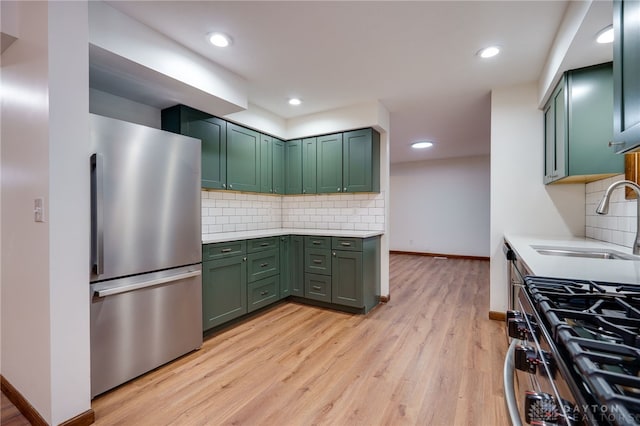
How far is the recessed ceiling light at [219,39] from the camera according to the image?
2096 millimetres

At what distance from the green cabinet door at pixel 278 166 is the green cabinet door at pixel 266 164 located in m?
0.07

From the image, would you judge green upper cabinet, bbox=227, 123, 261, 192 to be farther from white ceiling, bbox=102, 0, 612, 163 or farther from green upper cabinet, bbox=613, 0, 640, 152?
green upper cabinet, bbox=613, 0, 640, 152

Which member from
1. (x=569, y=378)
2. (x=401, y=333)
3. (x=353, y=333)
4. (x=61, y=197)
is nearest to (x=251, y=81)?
(x=61, y=197)

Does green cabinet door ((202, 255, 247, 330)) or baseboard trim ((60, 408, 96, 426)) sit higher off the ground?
green cabinet door ((202, 255, 247, 330))

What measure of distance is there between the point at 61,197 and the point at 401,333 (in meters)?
2.74

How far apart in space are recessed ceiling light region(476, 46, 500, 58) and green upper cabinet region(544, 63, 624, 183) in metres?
0.52

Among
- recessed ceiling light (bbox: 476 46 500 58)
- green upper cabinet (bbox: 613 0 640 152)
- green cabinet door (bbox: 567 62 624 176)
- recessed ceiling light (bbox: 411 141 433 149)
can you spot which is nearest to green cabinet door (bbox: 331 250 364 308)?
green cabinet door (bbox: 567 62 624 176)

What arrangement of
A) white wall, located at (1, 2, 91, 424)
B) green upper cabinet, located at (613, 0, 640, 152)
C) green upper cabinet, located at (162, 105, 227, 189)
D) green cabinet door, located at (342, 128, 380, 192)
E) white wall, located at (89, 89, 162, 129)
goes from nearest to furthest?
green upper cabinet, located at (613, 0, 640, 152) < white wall, located at (1, 2, 91, 424) < white wall, located at (89, 89, 162, 129) < green upper cabinet, located at (162, 105, 227, 189) < green cabinet door, located at (342, 128, 380, 192)

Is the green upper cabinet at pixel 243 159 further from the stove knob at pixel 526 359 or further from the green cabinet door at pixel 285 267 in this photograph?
the stove knob at pixel 526 359

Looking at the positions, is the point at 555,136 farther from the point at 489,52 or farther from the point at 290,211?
the point at 290,211

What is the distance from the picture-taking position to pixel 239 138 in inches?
130

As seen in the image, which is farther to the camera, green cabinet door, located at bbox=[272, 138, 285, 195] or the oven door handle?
green cabinet door, located at bbox=[272, 138, 285, 195]

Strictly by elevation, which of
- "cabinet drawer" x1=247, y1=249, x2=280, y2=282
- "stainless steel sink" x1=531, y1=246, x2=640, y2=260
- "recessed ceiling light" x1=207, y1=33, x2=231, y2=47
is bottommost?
"cabinet drawer" x1=247, y1=249, x2=280, y2=282

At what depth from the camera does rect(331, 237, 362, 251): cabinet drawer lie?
125 inches
